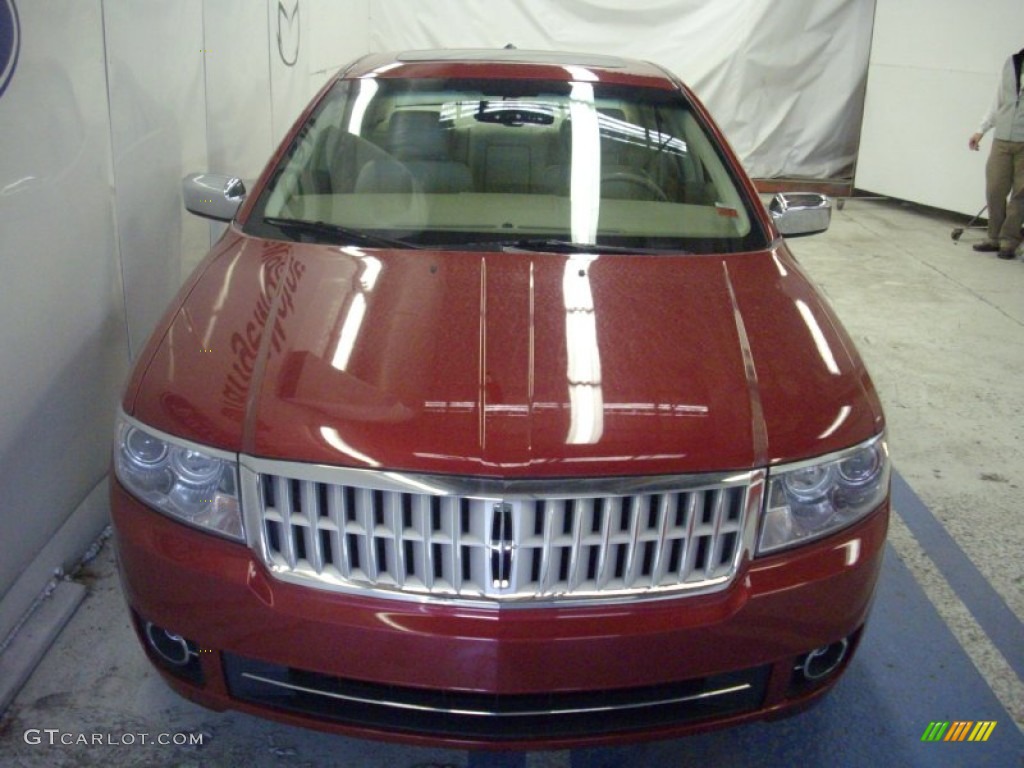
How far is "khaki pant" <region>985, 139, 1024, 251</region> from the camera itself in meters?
6.89

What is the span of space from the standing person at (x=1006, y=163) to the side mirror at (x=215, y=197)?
611cm

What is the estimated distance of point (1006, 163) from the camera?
700cm

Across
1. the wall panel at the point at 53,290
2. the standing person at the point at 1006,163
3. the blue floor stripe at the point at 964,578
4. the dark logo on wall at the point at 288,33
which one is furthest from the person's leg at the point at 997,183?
the wall panel at the point at 53,290

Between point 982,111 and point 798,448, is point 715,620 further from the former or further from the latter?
point 982,111

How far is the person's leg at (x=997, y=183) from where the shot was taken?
6977mm

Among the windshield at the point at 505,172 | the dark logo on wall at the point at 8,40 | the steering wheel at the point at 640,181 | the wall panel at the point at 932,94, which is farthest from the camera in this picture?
the wall panel at the point at 932,94

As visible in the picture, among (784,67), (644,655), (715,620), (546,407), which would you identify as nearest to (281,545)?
(546,407)

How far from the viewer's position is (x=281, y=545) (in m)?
1.62

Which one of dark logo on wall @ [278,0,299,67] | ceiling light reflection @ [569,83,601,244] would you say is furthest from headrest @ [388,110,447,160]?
dark logo on wall @ [278,0,299,67]

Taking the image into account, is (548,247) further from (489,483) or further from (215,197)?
(215,197)

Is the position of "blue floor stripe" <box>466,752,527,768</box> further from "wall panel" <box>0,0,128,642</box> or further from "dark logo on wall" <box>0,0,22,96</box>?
"dark logo on wall" <box>0,0,22,96</box>

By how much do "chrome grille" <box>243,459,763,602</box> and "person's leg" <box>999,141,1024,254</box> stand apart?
644cm

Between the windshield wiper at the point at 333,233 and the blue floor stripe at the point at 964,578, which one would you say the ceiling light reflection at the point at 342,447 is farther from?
the blue floor stripe at the point at 964,578

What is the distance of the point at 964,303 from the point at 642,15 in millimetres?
5168
